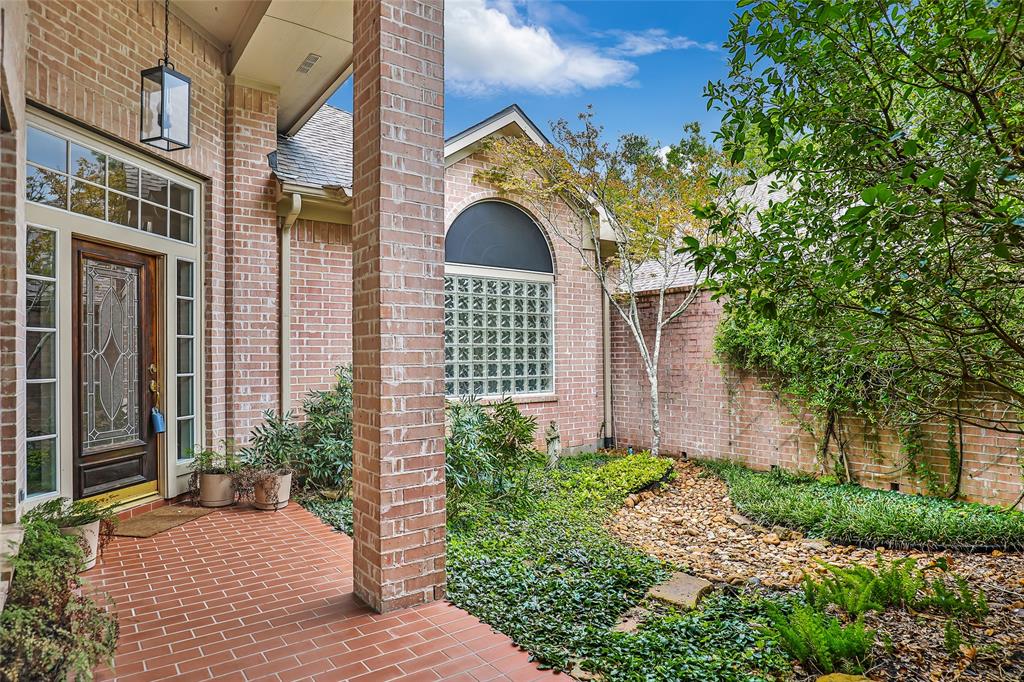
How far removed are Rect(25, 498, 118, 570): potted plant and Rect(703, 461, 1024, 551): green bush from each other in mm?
5460

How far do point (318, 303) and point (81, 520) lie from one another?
335 centimetres

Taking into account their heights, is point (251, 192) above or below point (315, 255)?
above

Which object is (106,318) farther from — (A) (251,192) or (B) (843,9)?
(B) (843,9)

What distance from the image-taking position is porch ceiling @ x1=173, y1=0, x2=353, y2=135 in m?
5.21

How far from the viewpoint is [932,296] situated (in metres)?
2.09

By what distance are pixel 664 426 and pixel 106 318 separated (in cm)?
684

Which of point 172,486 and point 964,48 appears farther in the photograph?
point 172,486

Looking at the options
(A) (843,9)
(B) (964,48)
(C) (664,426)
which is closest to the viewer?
(A) (843,9)

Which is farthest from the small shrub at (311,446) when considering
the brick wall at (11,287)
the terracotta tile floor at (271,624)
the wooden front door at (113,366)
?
the brick wall at (11,287)

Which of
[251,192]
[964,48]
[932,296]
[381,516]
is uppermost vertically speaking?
[251,192]

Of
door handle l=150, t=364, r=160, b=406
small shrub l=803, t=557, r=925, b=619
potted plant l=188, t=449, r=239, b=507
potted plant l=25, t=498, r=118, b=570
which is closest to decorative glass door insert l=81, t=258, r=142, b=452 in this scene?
door handle l=150, t=364, r=160, b=406

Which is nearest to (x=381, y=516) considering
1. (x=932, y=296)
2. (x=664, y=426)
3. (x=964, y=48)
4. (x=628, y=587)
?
(x=628, y=587)

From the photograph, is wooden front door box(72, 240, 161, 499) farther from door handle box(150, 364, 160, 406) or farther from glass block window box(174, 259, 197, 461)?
glass block window box(174, 259, 197, 461)

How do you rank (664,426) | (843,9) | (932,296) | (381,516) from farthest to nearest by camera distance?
(664,426) < (381,516) < (932,296) < (843,9)
